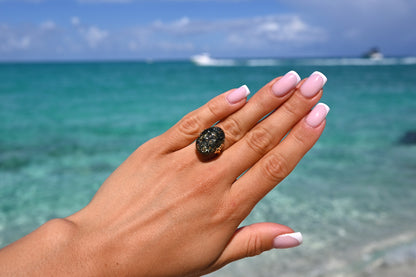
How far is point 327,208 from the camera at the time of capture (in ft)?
16.6

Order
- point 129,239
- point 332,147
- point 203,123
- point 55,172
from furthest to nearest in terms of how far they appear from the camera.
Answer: point 332,147 < point 55,172 < point 203,123 < point 129,239

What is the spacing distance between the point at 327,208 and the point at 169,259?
3.93m

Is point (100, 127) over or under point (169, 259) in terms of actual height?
under

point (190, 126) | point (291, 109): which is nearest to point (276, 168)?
point (291, 109)

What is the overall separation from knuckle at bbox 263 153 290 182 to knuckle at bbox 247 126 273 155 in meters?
0.09

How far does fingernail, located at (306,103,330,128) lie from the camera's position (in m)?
1.84

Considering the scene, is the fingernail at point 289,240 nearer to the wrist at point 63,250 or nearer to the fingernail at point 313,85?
the fingernail at point 313,85

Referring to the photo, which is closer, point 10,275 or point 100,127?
point 10,275

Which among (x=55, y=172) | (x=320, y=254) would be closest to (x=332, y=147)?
(x=320, y=254)

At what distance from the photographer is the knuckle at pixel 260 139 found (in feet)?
6.51

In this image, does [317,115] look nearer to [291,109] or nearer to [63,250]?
[291,109]

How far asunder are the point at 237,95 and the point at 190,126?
13.9 inches

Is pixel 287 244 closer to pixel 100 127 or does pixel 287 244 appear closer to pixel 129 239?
pixel 129 239

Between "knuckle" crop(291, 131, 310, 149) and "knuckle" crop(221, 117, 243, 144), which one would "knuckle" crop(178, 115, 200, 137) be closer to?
"knuckle" crop(221, 117, 243, 144)
